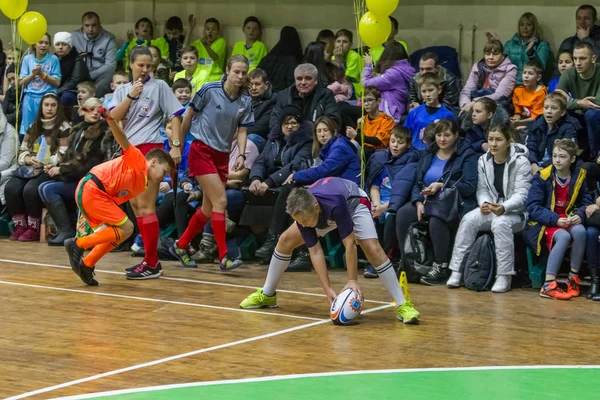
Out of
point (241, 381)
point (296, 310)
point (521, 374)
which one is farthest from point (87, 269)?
point (521, 374)

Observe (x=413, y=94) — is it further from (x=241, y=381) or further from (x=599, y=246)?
(x=241, y=381)

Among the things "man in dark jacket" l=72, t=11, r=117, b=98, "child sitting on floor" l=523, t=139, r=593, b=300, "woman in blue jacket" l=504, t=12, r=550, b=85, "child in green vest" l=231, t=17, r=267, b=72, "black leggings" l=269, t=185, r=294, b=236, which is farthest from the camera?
"man in dark jacket" l=72, t=11, r=117, b=98

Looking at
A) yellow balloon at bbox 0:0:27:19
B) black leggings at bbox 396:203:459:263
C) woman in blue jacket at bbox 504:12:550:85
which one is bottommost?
black leggings at bbox 396:203:459:263

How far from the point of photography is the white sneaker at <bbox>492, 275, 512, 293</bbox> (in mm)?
8977

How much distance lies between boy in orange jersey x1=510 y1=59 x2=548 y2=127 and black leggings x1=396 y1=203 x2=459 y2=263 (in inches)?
65.6

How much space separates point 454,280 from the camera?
30.1ft

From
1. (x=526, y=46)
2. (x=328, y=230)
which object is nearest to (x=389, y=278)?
(x=328, y=230)

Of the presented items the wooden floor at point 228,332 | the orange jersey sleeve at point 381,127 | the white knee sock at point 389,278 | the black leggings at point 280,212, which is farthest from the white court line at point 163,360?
the orange jersey sleeve at point 381,127

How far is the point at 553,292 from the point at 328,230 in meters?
2.29

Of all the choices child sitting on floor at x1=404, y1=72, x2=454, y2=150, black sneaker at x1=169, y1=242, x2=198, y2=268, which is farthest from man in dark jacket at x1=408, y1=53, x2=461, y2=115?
black sneaker at x1=169, y1=242, x2=198, y2=268

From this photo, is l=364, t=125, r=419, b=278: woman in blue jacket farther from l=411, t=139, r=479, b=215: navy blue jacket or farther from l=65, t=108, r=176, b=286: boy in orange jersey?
l=65, t=108, r=176, b=286: boy in orange jersey

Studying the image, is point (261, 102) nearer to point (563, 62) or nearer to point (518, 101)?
point (518, 101)

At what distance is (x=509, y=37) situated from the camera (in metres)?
12.4

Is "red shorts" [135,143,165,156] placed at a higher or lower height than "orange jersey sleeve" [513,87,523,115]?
lower
